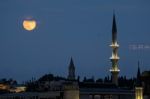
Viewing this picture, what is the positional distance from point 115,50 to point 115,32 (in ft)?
17.4

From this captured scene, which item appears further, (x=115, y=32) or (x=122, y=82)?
(x=122, y=82)

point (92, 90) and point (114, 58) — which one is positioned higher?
point (114, 58)

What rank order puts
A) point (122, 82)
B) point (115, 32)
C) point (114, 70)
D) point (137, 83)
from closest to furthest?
point (137, 83) < point (114, 70) < point (115, 32) < point (122, 82)

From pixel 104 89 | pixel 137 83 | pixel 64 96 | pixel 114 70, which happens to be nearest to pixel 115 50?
pixel 114 70

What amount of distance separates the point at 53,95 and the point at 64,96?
377 inches

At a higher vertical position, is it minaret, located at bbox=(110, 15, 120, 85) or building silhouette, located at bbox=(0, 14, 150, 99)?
minaret, located at bbox=(110, 15, 120, 85)

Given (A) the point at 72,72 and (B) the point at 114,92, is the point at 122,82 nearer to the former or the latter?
(A) the point at 72,72

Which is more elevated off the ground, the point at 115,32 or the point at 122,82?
the point at 115,32

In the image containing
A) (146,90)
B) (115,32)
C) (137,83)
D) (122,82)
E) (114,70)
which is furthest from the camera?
(122,82)

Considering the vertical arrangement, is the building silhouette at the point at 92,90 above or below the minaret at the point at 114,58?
below

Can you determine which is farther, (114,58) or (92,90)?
(114,58)

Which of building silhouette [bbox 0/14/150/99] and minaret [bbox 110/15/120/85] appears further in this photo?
minaret [bbox 110/15/120/85]

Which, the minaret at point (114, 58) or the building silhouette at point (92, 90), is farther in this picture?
the minaret at point (114, 58)

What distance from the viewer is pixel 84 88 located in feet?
260
